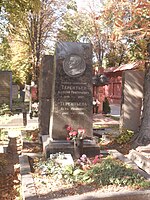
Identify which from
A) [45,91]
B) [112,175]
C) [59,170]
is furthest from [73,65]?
[112,175]

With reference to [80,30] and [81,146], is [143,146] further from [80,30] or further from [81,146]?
[80,30]

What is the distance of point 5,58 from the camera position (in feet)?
95.5

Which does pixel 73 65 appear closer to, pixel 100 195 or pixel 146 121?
pixel 146 121

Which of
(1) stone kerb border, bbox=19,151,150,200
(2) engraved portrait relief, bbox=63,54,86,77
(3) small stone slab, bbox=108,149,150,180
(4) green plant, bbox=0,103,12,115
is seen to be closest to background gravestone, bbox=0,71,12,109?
(4) green plant, bbox=0,103,12,115

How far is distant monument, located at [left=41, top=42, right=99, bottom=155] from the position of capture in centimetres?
664

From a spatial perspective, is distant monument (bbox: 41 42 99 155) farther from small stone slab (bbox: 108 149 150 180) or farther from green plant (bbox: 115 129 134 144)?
green plant (bbox: 115 129 134 144)

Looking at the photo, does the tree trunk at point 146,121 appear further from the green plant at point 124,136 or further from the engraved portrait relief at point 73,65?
the engraved portrait relief at point 73,65

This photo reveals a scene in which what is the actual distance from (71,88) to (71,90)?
2.1 inches

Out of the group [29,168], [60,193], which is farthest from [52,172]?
[60,193]

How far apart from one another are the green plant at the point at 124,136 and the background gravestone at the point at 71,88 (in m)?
2.25

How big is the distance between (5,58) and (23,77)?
495 centimetres

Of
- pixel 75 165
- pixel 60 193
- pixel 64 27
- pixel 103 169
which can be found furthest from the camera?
pixel 64 27

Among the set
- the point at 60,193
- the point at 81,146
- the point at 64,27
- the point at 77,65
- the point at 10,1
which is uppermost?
the point at 64,27

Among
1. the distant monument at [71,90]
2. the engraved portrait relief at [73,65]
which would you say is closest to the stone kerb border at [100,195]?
the distant monument at [71,90]
